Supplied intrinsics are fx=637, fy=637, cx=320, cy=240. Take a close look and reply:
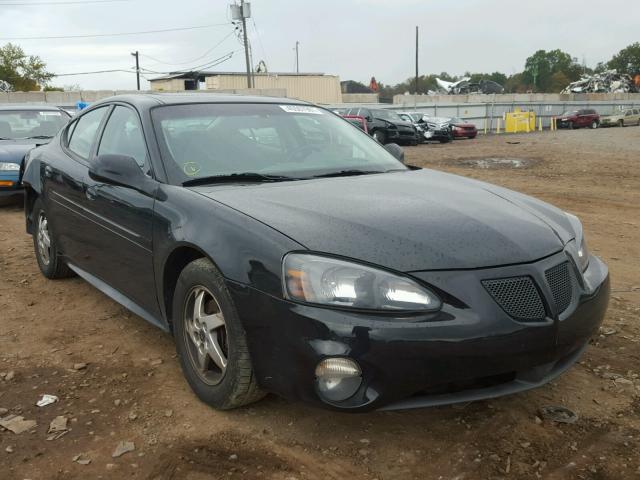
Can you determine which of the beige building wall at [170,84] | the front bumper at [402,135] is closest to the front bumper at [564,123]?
the front bumper at [402,135]

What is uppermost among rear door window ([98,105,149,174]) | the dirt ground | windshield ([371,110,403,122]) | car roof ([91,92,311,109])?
windshield ([371,110,403,122])

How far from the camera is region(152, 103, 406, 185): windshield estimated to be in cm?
340

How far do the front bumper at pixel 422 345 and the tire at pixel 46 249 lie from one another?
2.93 metres

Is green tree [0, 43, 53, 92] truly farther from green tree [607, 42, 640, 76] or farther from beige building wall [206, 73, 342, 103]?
green tree [607, 42, 640, 76]

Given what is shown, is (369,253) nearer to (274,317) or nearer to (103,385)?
(274,317)

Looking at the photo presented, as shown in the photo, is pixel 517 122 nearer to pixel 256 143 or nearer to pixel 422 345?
pixel 256 143

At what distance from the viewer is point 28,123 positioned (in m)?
9.85

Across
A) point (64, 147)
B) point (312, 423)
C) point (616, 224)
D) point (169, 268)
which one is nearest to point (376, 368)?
point (312, 423)

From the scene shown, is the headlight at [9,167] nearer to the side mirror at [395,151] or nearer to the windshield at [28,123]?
the windshield at [28,123]

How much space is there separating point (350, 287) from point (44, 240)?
A: 3.61 meters

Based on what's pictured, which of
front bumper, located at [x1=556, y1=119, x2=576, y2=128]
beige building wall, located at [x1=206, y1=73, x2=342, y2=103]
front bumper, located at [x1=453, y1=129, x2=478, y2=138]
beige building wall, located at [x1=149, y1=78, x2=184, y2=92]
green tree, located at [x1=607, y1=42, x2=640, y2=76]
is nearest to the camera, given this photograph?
front bumper, located at [x1=453, y1=129, x2=478, y2=138]

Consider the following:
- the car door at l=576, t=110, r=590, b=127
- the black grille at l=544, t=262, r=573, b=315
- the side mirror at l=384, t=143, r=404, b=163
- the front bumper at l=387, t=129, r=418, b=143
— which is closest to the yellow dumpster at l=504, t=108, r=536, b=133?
the car door at l=576, t=110, r=590, b=127

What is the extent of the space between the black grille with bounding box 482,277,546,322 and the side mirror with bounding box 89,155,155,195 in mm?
1786

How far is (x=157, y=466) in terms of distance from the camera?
253 cm
